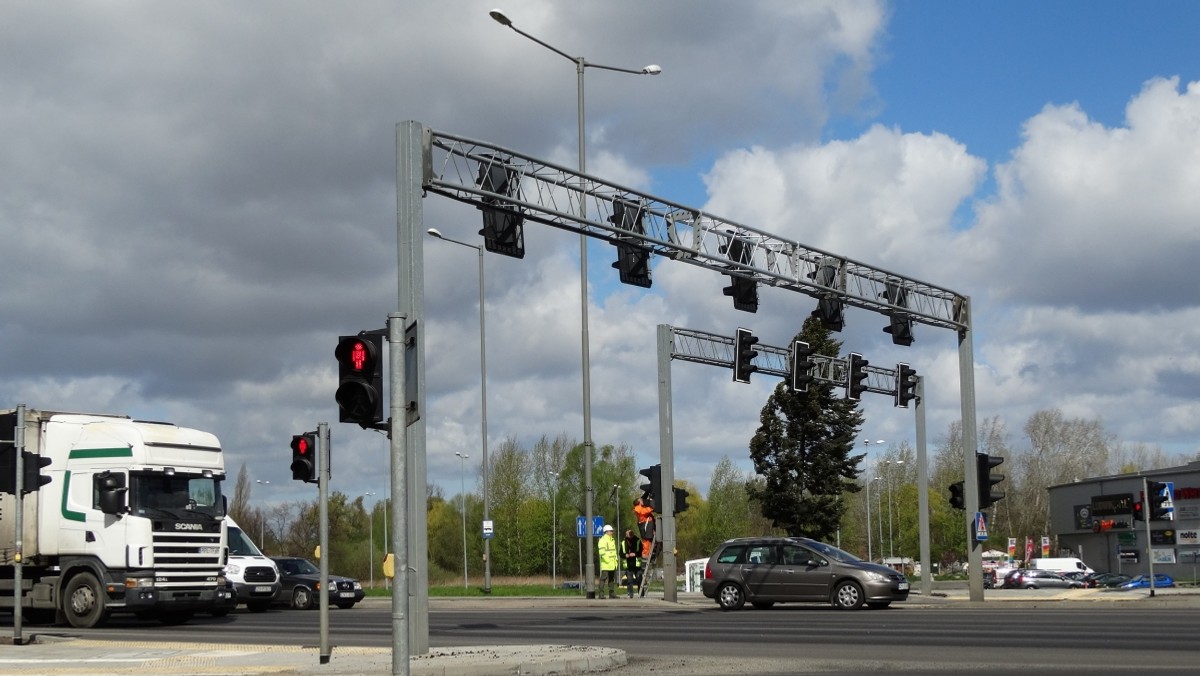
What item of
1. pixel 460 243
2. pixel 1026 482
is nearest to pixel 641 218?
pixel 460 243

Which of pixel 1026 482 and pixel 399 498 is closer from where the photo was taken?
pixel 399 498

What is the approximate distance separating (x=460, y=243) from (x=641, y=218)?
2294 cm

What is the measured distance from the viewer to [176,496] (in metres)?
24.7

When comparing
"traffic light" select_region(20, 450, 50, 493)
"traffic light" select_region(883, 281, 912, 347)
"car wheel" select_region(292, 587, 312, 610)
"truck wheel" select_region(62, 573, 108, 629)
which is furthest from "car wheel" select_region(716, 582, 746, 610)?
"traffic light" select_region(20, 450, 50, 493)

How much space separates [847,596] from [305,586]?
44.2ft

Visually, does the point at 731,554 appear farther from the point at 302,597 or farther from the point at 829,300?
the point at 302,597

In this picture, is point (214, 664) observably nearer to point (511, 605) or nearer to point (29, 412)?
point (29, 412)

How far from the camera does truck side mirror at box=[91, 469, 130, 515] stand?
23109 mm

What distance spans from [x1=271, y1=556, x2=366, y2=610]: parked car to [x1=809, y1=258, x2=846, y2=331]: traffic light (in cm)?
1311

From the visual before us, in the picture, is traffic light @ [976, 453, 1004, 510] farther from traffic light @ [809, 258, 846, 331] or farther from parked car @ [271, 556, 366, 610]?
parked car @ [271, 556, 366, 610]

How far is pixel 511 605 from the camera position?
1341 inches

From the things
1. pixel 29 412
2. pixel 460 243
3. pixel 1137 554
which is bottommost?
pixel 1137 554

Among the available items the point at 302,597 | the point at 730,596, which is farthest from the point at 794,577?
the point at 302,597

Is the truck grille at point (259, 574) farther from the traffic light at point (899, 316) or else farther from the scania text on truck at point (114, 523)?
the traffic light at point (899, 316)
